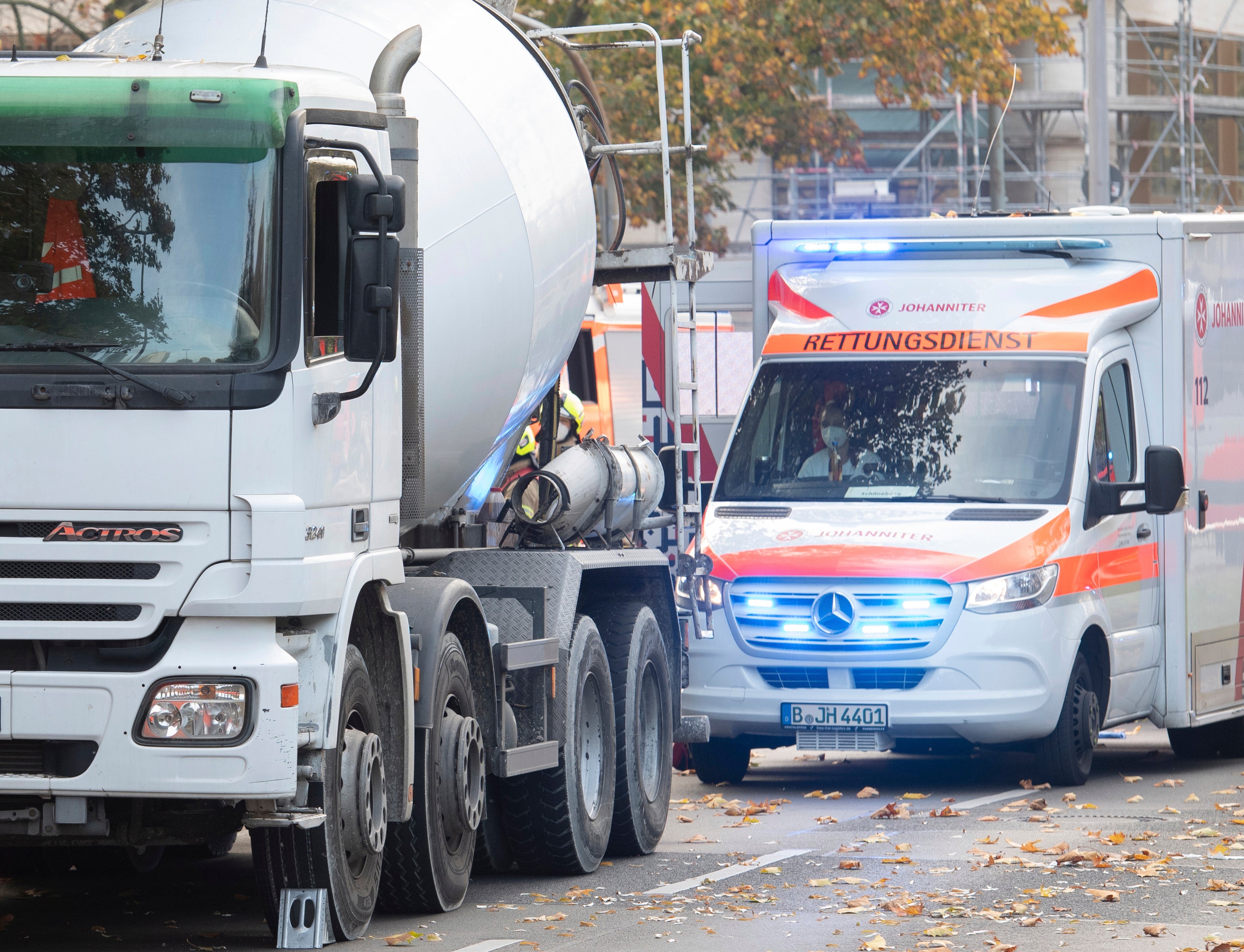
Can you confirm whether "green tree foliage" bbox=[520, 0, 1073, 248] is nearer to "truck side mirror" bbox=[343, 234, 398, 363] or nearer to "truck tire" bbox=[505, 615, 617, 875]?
"truck tire" bbox=[505, 615, 617, 875]

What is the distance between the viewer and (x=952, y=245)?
543 inches

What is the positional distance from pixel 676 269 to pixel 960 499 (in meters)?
2.61

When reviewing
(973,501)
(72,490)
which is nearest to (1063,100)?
(973,501)

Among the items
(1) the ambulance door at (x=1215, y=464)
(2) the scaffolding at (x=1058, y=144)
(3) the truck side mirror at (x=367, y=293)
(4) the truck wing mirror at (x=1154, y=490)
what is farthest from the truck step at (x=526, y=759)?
(2) the scaffolding at (x=1058, y=144)

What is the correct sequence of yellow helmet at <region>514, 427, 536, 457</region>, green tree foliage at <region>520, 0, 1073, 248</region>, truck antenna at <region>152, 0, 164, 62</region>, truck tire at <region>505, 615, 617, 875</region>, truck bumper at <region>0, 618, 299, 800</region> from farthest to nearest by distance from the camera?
green tree foliage at <region>520, 0, 1073, 248</region>, yellow helmet at <region>514, 427, 536, 457</region>, truck tire at <region>505, 615, 617, 875</region>, truck antenna at <region>152, 0, 164, 62</region>, truck bumper at <region>0, 618, 299, 800</region>

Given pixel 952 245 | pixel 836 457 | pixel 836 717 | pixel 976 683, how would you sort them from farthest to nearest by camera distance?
pixel 952 245
pixel 836 457
pixel 836 717
pixel 976 683

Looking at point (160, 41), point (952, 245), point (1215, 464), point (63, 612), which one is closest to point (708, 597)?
point (952, 245)

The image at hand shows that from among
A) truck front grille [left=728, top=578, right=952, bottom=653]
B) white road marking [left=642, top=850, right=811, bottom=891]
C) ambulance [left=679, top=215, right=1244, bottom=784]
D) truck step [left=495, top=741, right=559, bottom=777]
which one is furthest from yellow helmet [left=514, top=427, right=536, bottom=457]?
truck front grille [left=728, top=578, right=952, bottom=653]

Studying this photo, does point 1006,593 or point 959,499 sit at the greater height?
point 959,499

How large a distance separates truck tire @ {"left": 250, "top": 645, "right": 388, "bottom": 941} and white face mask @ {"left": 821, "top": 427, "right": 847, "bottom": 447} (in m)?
5.90

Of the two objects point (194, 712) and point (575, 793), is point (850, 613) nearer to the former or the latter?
point (575, 793)

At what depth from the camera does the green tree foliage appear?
24.8 metres

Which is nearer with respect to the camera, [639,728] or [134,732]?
[134,732]

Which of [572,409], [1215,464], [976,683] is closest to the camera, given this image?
[572,409]
